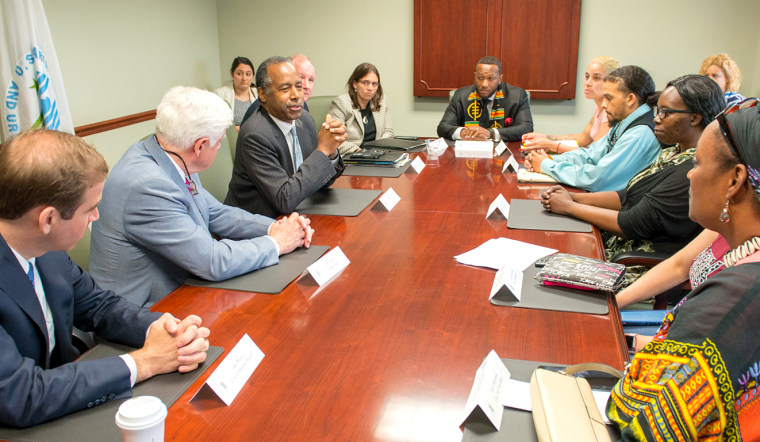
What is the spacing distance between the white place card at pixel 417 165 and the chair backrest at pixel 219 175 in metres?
0.97

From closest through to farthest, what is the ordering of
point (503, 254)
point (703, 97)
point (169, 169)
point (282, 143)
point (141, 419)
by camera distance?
point (141, 419), point (169, 169), point (503, 254), point (703, 97), point (282, 143)

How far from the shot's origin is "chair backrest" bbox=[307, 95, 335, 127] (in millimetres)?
4332

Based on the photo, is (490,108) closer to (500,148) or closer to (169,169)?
(500,148)

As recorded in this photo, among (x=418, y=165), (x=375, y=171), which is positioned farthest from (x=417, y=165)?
(x=375, y=171)

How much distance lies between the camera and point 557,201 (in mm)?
2391

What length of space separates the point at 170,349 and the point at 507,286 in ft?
2.78

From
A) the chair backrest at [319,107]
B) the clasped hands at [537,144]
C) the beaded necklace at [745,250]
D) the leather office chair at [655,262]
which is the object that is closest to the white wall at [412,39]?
the chair backrest at [319,107]

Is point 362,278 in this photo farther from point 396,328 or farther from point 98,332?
point 98,332

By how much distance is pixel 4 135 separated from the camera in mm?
3162

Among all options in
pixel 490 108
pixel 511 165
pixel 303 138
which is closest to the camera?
pixel 303 138

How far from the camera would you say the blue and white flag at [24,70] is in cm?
313

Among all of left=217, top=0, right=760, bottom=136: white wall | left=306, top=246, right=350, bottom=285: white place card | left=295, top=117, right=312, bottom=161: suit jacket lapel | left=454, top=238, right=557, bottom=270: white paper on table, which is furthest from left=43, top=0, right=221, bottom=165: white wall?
left=454, top=238, right=557, bottom=270: white paper on table

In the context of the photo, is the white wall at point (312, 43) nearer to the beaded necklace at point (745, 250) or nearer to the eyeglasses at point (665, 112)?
the eyeglasses at point (665, 112)

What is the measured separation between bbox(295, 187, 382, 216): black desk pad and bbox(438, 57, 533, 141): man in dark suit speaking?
5.91 feet
